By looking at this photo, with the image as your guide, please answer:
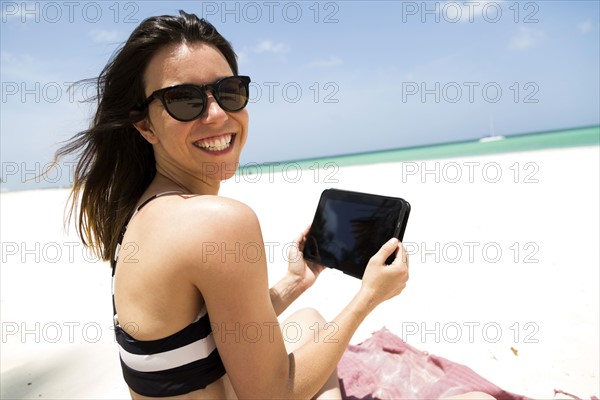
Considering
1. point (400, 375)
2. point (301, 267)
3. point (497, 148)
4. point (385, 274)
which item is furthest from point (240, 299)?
point (497, 148)

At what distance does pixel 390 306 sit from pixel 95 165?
3203mm

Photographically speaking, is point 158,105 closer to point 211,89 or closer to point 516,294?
point 211,89

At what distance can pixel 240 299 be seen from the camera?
130 centimetres

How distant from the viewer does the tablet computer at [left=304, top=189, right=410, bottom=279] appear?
2.00m

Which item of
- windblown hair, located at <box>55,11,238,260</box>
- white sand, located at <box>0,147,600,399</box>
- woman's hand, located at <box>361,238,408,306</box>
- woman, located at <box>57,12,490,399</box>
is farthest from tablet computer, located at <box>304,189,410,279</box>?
white sand, located at <box>0,147,600,399</box>

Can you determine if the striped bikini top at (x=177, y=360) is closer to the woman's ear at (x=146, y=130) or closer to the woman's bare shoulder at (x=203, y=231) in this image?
the woman's bare shoulder at (x=203, y=231)

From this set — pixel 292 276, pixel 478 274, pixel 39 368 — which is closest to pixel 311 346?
pixel 292 276

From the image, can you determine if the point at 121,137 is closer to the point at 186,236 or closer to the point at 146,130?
the point at 146,130

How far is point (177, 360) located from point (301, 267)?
124cm

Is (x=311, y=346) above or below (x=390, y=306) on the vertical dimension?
above

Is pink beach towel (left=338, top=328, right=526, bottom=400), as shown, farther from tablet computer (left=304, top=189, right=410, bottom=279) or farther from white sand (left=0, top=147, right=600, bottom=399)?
tablet computer (left=304, top=189, right=410, bottom=279)

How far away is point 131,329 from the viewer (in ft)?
4.71

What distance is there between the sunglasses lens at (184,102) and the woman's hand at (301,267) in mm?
1168

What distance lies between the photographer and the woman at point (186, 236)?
129 cm
